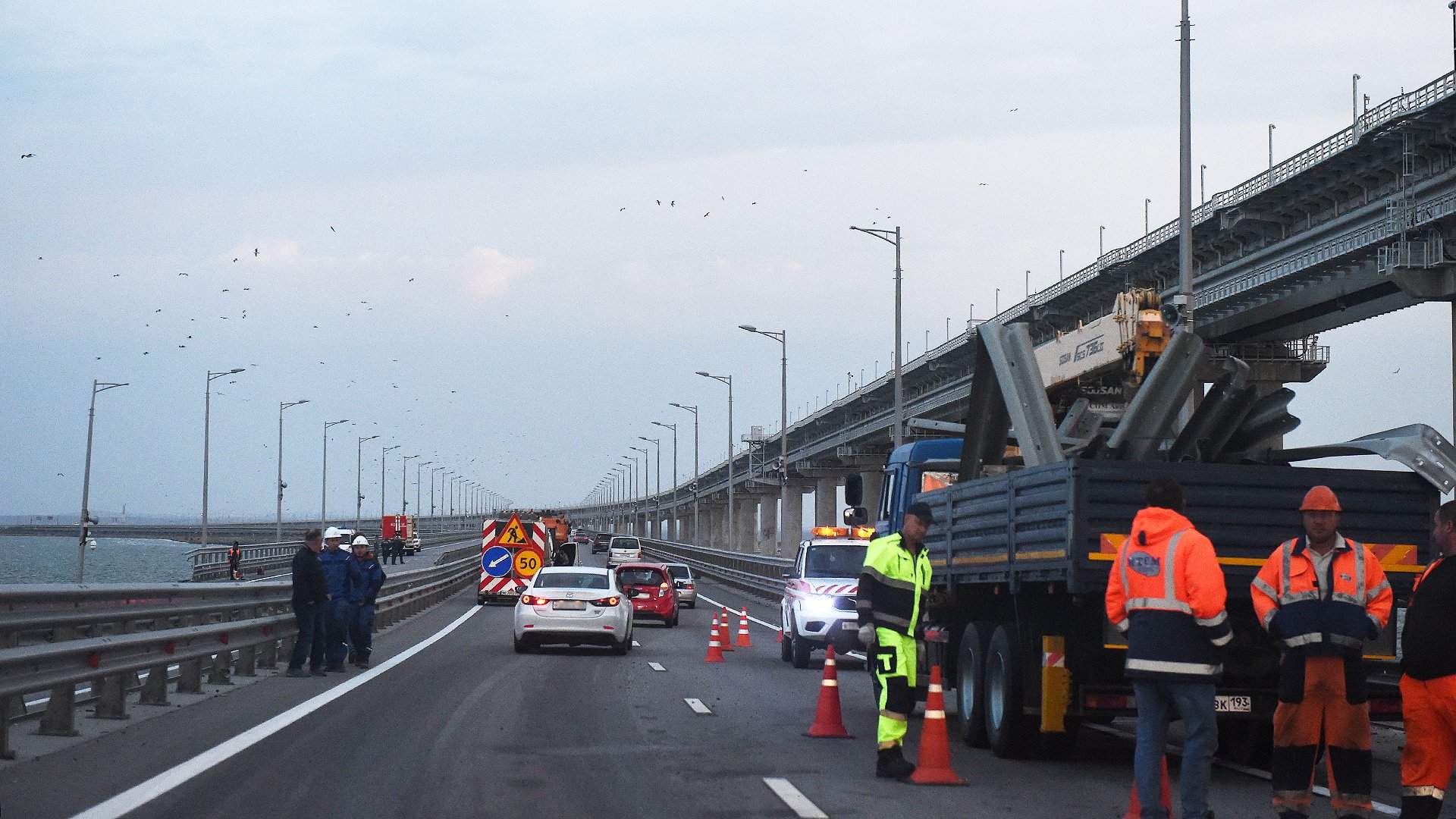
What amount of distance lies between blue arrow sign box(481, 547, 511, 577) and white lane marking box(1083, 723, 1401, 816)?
27.5 meters

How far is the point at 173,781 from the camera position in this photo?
35.7ft

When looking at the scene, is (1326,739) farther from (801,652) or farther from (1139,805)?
(801,652)

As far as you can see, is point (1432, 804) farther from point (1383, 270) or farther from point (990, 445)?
point (1383, 270)

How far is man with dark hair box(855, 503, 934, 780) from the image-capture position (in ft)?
39.5

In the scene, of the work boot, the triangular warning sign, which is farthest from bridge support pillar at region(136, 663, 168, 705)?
the triangular warning sign

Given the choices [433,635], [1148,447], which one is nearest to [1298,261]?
[433,635]

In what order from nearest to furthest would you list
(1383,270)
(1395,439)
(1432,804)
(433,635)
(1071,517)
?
(1432,804) < (1071,517) < (1395,439) < (433,635) < (1383,270)

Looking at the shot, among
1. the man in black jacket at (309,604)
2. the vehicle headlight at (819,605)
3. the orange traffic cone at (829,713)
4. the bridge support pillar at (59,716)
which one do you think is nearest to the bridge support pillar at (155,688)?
the bridge support pillar at (59,716)

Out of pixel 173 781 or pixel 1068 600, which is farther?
pixel 1068 600

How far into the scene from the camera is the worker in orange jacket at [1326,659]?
923cm

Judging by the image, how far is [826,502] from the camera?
107562 millimetres

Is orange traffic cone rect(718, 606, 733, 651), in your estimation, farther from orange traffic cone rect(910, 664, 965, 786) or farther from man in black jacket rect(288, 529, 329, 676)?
orange traffic cone rect(910, 664, 965, 786)

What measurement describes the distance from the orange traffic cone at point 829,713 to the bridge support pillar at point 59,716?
5.99 m

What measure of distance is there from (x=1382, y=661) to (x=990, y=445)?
6154mm
